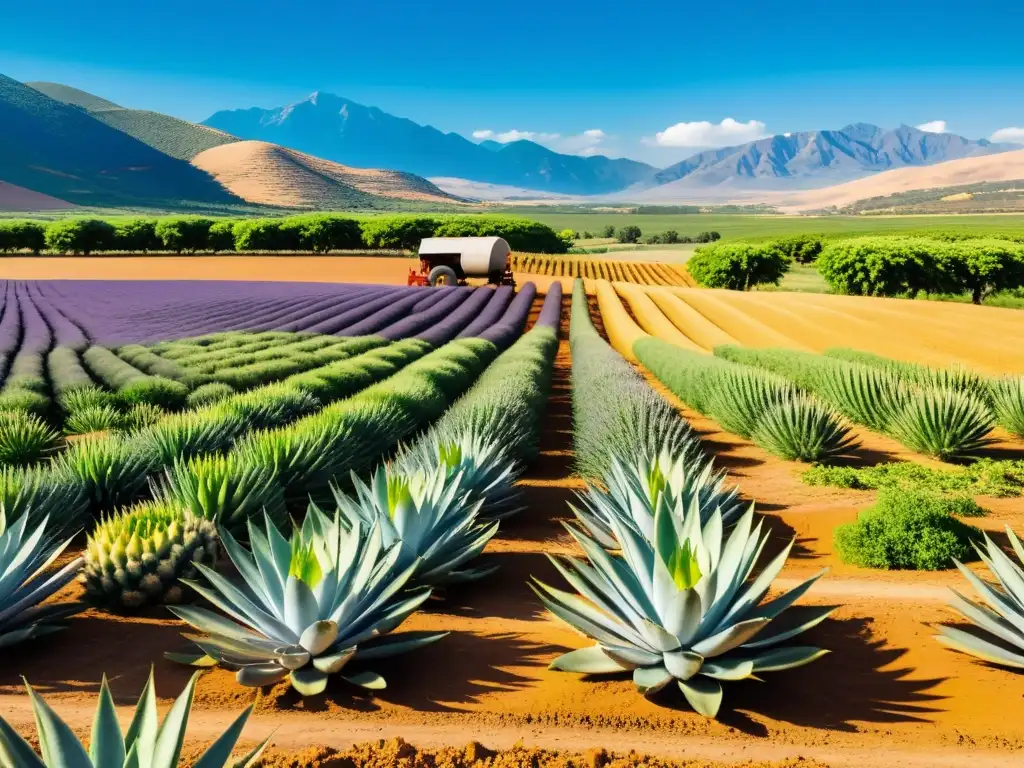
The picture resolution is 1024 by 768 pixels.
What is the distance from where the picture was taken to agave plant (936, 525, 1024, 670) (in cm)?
401

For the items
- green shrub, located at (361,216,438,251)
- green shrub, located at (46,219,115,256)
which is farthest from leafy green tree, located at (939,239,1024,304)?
green shrub, located at (46,219,115,256)

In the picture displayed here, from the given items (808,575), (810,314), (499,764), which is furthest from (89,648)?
(810,314)

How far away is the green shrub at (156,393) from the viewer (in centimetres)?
1227

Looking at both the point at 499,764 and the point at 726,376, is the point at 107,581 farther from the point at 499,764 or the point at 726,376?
the point at 726,376

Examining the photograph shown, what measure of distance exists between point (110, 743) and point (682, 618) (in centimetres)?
244

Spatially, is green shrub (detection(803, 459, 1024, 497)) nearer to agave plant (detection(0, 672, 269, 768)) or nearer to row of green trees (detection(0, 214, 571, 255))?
agave plant (detection(0, 672, 269, 768))

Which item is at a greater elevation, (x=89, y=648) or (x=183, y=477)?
(x=183, y=477)

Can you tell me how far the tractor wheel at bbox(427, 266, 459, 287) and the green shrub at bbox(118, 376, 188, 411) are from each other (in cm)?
2698

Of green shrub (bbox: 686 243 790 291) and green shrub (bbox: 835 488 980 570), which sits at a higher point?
green shrub (bbox: 686 243 790 291)

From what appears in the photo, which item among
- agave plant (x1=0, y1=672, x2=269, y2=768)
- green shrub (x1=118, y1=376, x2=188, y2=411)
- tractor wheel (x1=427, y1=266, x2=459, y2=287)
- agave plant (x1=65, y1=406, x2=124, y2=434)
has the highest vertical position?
tractor wheel (x1=427, y1=266, x2=459, y2=287)

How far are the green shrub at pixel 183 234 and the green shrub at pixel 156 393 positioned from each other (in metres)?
54.9

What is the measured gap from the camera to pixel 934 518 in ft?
19.9

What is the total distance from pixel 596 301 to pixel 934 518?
34.8m

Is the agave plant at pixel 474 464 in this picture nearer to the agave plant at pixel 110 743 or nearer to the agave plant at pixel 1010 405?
the agave plant at pixel 110 743
